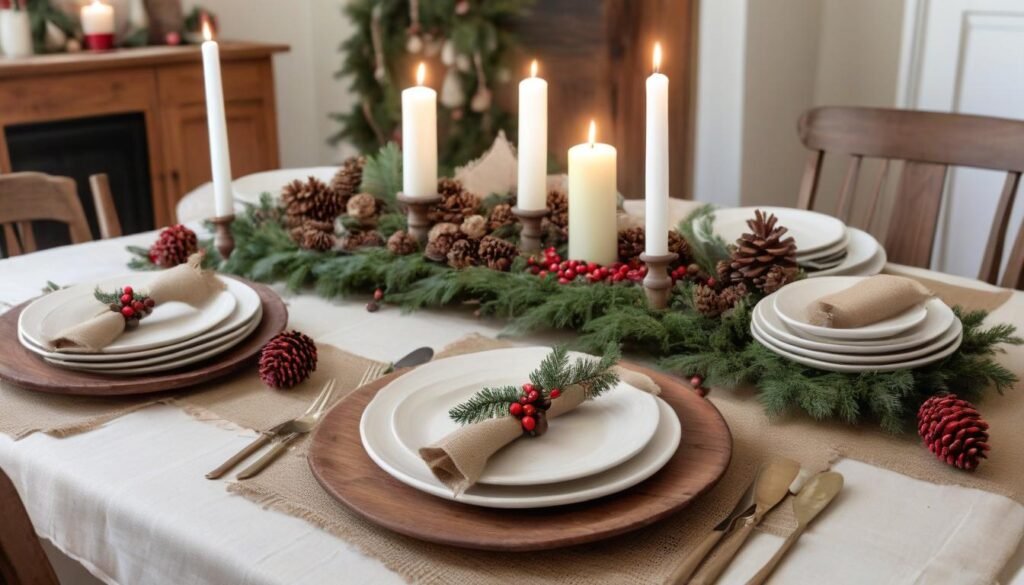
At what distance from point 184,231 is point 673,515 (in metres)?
0.97

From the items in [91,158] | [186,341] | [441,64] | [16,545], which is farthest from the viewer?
[441,64]

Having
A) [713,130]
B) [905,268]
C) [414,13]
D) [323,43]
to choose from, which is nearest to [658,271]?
[905,268]

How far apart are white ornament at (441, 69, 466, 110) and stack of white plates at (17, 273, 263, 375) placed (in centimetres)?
211

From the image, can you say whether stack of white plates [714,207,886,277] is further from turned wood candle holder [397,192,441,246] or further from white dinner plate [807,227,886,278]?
turned wood candle holder [397,192,441,246]

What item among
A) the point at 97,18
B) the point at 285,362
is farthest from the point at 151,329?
the point at 97,18

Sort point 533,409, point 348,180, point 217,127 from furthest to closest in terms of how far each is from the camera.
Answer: point 348,180
point 217,127
point 533,409

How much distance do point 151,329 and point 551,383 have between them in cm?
52

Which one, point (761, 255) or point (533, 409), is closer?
point (533, 409)

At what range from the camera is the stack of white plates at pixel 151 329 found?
3.64 feet

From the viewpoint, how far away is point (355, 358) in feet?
3.92

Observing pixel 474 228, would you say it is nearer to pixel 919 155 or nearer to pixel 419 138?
pixel 419 138

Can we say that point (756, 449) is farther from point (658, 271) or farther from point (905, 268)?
point (905, 268)

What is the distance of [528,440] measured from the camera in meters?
0.90

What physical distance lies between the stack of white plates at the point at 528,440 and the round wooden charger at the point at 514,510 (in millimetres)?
14
